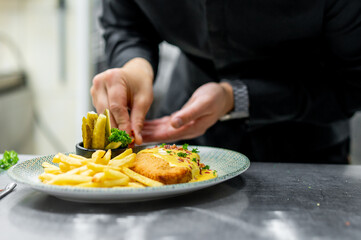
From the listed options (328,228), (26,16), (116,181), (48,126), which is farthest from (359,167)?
(26,16)

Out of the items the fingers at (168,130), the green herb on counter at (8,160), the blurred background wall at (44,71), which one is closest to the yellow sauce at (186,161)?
the fingers at (168,130)

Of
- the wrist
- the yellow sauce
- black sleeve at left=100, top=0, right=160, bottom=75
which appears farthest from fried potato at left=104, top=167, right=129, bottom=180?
black sleeve at left=100, top=0, right=160, bottom=75

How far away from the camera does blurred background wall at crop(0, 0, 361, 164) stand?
3.30 metres

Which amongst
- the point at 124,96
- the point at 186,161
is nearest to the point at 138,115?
the point at 124,96

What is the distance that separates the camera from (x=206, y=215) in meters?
0.75

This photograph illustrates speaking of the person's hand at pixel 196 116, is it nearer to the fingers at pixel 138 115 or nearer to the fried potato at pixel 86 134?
the fingers at pixel 138 115

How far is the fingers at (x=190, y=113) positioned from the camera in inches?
49.8

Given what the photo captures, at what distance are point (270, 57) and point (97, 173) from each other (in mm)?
972

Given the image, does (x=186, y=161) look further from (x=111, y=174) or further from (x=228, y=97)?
(x=228, y=97)

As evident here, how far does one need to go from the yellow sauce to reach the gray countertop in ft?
0.14

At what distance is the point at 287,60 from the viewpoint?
1.56m

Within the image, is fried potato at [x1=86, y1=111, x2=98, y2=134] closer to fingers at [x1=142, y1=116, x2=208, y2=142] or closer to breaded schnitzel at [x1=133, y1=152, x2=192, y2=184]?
breaded schnitzel at [x1=133, y1=152, x2=192, y2=184]

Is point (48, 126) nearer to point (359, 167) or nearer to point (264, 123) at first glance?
point (264, 123)

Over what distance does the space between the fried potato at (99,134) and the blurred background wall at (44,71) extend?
233cm
